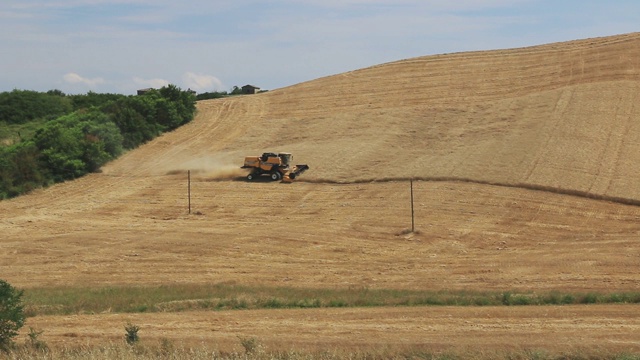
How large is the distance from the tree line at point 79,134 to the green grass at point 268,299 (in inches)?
918

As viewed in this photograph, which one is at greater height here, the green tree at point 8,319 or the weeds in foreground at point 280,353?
the green tree at point 8,319

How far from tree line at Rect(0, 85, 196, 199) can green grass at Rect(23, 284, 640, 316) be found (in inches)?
918

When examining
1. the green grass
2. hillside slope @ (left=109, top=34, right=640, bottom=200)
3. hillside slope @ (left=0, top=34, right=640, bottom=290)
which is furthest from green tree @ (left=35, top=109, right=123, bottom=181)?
the green grass

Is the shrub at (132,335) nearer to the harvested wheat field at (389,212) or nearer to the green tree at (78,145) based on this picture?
the harvested wheat field at (389,212)

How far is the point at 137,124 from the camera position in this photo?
5509 cm

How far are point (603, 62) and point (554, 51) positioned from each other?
6660 mm

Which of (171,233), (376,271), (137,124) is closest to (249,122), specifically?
(137,124)

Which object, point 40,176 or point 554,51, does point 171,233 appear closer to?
point 40,176

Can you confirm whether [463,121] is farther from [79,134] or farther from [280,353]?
[280,353]

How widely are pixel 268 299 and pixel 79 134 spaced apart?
102 feet

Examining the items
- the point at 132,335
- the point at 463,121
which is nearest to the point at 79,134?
the point at 463,121

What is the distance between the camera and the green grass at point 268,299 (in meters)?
22.4

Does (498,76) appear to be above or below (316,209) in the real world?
above

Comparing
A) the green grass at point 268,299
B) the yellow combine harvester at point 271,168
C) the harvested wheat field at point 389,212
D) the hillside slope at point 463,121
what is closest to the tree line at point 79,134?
the harvested wheat field at point 389,212
